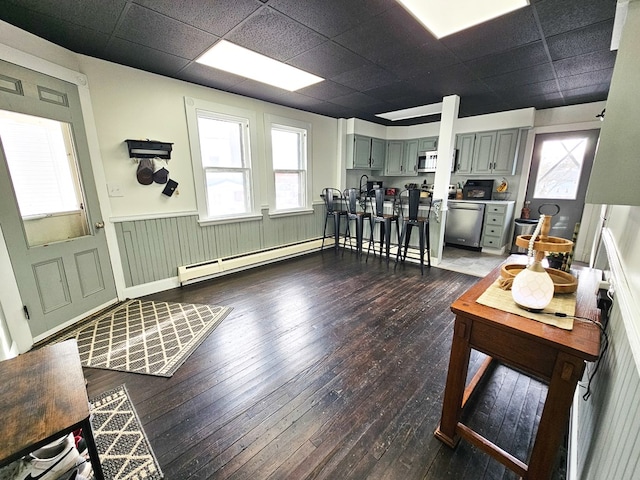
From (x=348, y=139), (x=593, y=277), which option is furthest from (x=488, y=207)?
(x=593, y=277)

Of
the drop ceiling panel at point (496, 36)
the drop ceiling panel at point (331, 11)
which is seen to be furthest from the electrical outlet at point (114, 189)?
the drop ceiling panel at point (496, 36)

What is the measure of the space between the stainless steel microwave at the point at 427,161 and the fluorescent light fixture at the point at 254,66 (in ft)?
10.7

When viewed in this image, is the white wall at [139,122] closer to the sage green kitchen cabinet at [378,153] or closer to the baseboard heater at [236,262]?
the baseboard heater at [236,262]

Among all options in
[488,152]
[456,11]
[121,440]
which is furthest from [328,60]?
[488,152]

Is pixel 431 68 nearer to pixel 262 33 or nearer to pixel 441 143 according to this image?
pixel 441 143

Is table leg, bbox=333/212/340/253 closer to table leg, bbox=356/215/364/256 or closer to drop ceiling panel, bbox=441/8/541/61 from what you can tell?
table leg, bbox=356/215/364/256

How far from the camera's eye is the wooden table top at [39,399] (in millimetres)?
792

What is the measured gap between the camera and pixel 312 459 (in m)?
1.32

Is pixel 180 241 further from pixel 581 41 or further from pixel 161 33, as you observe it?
pixel 581 41

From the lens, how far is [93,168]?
2689 mm

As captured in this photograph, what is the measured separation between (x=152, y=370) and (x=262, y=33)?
9.17 ft

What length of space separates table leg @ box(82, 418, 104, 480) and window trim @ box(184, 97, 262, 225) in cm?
294

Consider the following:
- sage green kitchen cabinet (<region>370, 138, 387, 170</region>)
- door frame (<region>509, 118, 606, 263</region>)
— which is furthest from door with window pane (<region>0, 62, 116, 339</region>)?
door frame (<region>509, 118, 606, 263</region>)

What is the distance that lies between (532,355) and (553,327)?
0.44 feet
